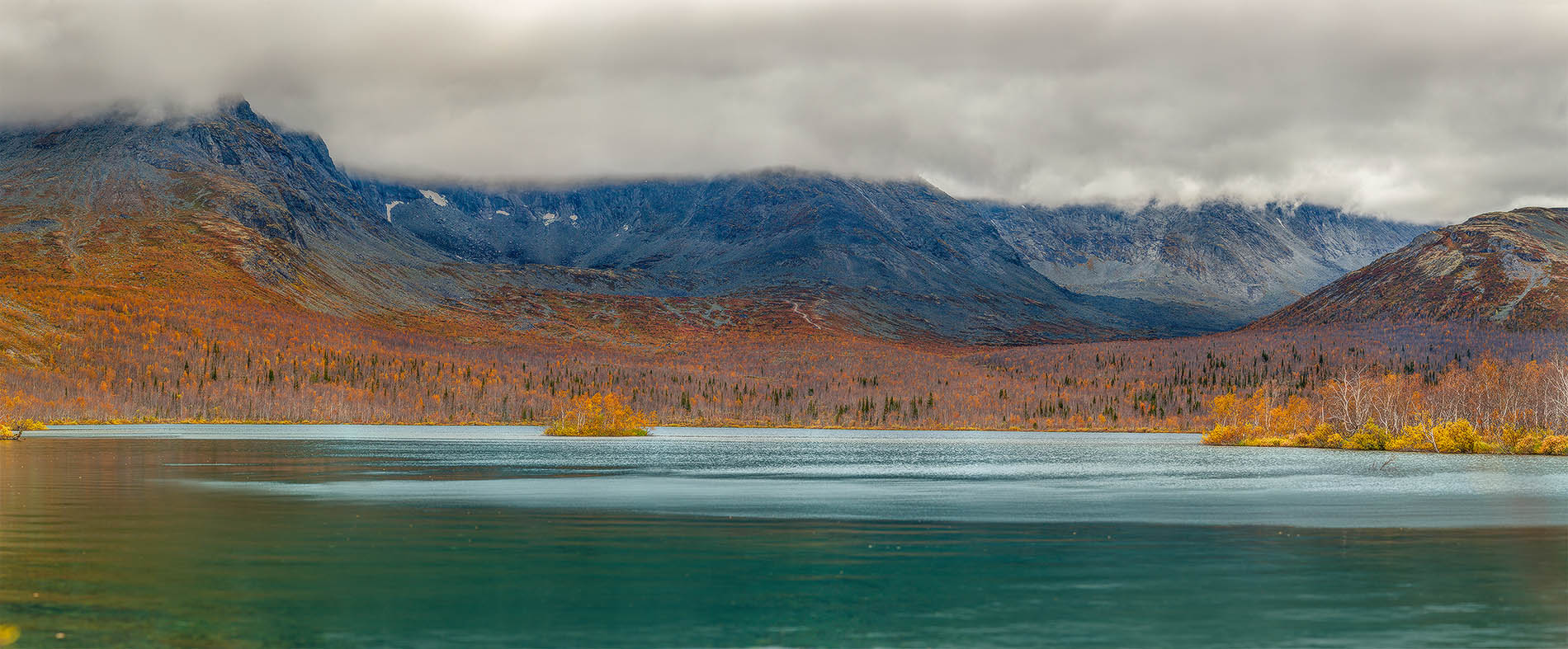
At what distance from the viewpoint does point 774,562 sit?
40219 millimetres

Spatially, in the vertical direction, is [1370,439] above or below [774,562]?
above

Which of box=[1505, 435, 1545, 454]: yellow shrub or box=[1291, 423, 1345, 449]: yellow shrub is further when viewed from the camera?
box=[1291, 423, 1345, 449]: yellow shrub

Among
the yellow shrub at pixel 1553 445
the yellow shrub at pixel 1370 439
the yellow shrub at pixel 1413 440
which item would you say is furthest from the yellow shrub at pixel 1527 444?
the yellow shrub at pixel 1370 439

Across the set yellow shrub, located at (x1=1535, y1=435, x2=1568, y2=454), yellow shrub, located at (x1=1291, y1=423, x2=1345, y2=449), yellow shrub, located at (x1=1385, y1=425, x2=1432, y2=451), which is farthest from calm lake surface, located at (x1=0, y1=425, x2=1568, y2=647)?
yellow shrub, located at (x1=1291, y1=423, x2=1345, y2=449)

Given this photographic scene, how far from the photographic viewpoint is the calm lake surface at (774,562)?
28719 mm

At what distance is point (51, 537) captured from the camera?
1748 inches

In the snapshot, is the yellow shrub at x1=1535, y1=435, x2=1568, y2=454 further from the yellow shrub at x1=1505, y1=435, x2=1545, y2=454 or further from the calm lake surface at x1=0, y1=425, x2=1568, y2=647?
the calm lake surface at x1=0, y1=425, x2=1568, y2=647

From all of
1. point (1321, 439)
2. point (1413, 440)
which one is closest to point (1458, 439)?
point (1413, 440)

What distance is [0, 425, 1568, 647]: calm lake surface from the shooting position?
28.7 meters

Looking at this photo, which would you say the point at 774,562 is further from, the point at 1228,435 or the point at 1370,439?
the point at 1228,435

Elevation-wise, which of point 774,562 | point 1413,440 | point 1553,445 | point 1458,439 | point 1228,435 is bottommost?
point 1228,435

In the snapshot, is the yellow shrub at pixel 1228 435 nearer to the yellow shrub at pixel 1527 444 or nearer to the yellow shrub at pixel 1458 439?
the yellow shrub at pixel 1458 439

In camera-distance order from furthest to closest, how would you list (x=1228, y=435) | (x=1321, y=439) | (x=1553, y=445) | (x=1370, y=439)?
(x=1228, y=435) → (x=1321, y=439) → (x=1370, y=439) → (x=1553, y=445)

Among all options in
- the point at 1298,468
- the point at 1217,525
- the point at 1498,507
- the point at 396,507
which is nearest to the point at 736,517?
the point at 396,507
